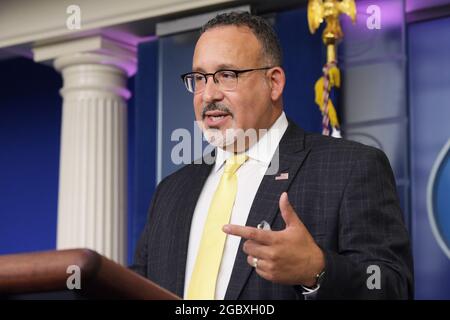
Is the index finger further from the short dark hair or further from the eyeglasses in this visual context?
the short dark hair

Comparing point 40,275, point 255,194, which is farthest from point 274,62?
point 40,275

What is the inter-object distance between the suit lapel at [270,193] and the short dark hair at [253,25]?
23 cm

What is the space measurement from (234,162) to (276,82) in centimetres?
26

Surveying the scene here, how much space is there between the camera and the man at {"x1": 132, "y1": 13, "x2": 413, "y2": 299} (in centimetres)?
192

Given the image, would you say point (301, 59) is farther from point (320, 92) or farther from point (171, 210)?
point (171, 210)

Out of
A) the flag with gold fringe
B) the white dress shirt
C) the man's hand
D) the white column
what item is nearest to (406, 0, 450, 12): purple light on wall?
the flag with gold fringe

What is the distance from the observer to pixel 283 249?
1.58m

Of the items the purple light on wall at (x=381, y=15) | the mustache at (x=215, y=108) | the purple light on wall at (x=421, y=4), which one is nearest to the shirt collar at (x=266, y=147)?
the mustache at (x=215, y=108)

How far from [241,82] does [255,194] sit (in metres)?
0.31

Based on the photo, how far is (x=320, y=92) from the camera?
4.61m

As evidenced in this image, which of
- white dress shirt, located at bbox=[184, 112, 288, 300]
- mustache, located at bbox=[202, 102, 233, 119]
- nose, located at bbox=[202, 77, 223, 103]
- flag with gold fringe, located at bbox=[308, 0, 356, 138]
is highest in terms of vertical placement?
flag with gold fringe, located at bbox=[308, 0, 356, 138]

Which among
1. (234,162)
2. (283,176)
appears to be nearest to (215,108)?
(234,162)

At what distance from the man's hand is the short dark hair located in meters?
0.81

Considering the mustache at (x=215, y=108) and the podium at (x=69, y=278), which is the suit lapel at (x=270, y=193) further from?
the podium at (x=69, y=278)
